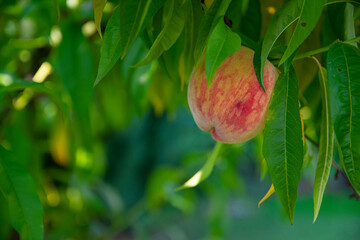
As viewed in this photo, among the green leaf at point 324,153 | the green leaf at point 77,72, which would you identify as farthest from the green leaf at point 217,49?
the green leaf at point 77,72

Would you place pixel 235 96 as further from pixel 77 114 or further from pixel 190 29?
pixel 77 114

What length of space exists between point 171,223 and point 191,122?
1.02 meters

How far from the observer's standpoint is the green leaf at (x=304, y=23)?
348mm

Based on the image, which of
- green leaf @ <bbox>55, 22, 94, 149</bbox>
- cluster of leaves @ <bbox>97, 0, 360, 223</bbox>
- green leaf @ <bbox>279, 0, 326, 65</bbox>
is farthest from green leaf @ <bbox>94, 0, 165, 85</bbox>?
green leaf @ <bbox>55, 22, 94, 149</bbox>

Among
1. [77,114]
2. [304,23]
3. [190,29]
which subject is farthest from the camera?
[77,114]

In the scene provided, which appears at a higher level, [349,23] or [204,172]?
[349,23]

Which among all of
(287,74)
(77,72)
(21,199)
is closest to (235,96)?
(287,74)

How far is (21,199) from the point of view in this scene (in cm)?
47

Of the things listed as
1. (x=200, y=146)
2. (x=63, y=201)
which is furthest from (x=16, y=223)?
(x=200, y=146)

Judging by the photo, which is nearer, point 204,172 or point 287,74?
point 287,74

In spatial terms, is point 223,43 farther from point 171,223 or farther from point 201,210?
point 201,210

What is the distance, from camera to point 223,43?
0.36 meters

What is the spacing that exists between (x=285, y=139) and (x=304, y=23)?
94 millimetres

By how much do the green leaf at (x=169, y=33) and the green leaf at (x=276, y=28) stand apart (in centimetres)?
7
